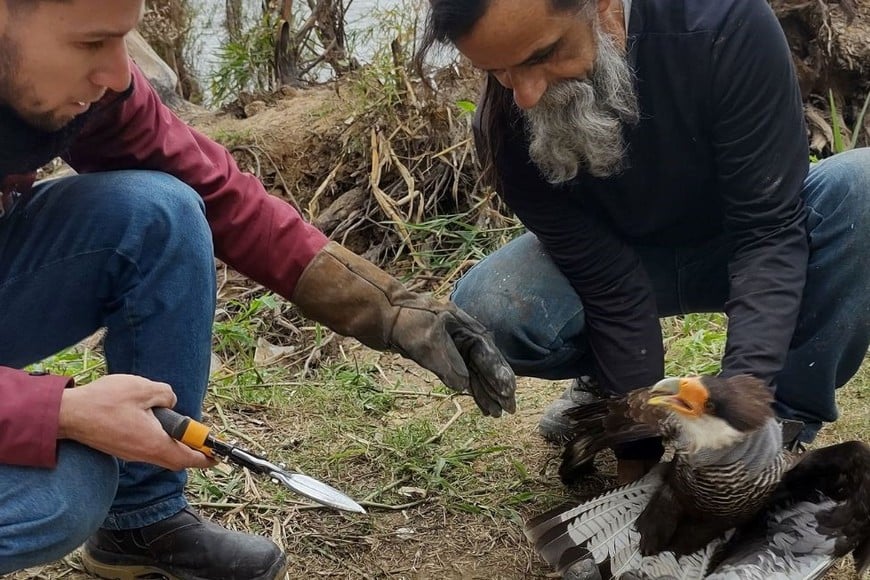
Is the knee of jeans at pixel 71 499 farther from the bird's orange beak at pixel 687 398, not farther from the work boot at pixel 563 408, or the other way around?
the work boot at pixel 563 408

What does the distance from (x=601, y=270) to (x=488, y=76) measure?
1.96ft

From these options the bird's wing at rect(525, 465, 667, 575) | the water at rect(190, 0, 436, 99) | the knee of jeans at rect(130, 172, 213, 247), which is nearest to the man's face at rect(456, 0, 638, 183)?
the knee of jeans at rect(130, 172, 213, 247)

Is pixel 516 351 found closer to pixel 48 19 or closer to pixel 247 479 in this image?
pixel 247 479

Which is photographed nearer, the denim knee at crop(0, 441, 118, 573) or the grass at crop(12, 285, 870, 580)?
the denim knee at crop(0, 441, 118, 573)

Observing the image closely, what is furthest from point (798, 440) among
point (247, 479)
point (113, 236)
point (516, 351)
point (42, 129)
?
point (42, 129)

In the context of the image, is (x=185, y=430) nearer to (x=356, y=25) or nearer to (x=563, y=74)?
(x=563, y=74)

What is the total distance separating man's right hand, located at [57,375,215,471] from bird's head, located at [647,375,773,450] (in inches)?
38.8

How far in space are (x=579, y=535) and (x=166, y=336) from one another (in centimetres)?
109

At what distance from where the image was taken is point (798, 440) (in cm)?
254

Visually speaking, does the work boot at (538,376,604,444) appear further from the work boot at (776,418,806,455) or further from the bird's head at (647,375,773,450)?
the bird's head at (647,375,773,450)

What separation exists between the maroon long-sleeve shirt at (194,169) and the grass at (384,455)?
68cm

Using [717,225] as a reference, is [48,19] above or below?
above

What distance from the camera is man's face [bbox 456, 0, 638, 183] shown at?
6.80 ft

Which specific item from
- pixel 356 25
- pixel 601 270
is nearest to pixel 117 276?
pixel 601 270
